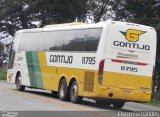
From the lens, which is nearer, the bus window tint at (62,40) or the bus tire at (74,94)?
the bus window tint at (62,40)

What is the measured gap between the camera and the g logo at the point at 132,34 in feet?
72.5

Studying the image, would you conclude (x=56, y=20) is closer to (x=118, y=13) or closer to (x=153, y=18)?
(x=118, y=13)

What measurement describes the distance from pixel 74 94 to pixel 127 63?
2.92 m

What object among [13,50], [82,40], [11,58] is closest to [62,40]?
[82,40]

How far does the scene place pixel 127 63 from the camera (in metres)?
22.1

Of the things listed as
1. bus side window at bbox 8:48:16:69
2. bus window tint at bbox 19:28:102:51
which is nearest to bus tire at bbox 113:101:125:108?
bus window tint at bbox 19:28:102:51

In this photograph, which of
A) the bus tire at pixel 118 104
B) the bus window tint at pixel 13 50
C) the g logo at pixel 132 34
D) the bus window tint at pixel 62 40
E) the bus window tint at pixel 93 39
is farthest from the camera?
the bus window tint at pixel 13 50

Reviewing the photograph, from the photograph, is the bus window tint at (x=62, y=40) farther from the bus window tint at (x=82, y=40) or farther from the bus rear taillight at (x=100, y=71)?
the bus rear taillight at (x=100, y=71)

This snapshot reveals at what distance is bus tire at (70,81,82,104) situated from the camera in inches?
923

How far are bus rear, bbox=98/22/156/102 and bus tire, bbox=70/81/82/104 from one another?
1.98 meters

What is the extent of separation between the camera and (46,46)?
27344 mm

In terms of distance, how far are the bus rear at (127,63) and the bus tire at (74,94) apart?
77.8 inches

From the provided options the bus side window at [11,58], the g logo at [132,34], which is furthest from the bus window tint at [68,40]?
the bus side window at [11,58]

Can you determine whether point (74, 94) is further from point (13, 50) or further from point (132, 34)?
point (13, 50)
